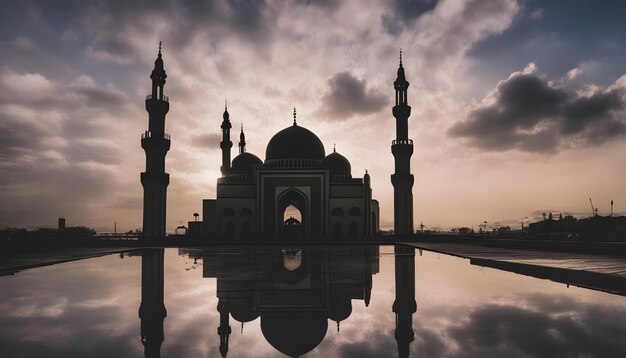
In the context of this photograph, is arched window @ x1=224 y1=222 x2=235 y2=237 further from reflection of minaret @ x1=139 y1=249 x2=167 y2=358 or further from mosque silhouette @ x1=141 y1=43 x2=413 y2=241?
reflection of minaret @ x1=139 y1=249 x2=167 y2=358

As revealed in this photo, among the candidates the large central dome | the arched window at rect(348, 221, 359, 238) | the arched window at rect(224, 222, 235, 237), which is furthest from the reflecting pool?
the large central dome

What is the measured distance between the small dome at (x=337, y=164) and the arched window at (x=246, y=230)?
10.5 m

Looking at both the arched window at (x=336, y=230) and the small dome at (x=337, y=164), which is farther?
the small dome at (x=337, y=164)

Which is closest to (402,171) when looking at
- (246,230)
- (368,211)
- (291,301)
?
(368,211)

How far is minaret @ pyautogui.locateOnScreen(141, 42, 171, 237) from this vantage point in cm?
3359

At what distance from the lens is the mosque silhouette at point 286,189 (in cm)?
3400

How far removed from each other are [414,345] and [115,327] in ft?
8.59

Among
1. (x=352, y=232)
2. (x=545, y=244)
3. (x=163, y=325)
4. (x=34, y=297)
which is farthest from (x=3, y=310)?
(x=352, y=232)

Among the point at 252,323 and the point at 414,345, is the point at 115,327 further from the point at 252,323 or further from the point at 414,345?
the point at 414,345

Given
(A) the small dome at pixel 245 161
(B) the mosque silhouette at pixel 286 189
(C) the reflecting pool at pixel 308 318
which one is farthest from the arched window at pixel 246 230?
(C) the reflecting pool at pixel 308 318

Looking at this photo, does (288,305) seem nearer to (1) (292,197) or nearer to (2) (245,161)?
(1) (292,197)

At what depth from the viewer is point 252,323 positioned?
4391 mm

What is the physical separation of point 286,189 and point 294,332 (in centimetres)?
3706

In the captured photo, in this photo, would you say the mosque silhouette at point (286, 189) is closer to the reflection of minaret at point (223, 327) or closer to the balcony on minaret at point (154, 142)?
the balcony on minaret at point (154, 142)
